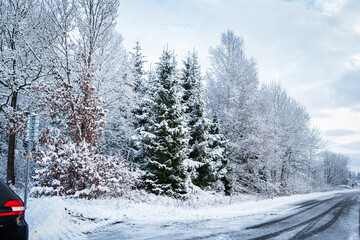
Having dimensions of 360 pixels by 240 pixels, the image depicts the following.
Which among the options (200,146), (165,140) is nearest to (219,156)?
(200,146)

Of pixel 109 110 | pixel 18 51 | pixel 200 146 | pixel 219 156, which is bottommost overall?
pixel 219 156

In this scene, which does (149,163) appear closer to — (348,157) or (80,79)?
(80,79)

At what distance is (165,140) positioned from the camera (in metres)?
13.5

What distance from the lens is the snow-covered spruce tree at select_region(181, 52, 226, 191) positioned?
1583 centimetres

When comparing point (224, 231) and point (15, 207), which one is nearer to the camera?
point (15, 207)

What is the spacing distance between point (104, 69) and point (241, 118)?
36.3ft

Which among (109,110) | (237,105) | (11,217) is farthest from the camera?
(237,105)

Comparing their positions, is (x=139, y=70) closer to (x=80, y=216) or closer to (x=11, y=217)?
(x=80, y=216)

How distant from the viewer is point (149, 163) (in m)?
13.3

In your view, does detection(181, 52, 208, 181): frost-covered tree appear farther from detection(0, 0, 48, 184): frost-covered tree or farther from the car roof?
the car roof

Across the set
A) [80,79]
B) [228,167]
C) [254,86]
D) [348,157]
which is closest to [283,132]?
[254,86]

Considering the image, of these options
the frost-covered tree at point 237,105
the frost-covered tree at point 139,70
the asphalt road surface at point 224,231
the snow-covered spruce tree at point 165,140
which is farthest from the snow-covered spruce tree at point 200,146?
the asphalt road surface at point 224,231

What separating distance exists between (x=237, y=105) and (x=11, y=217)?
16638 millimetres

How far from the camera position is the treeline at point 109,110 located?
1100 cm
